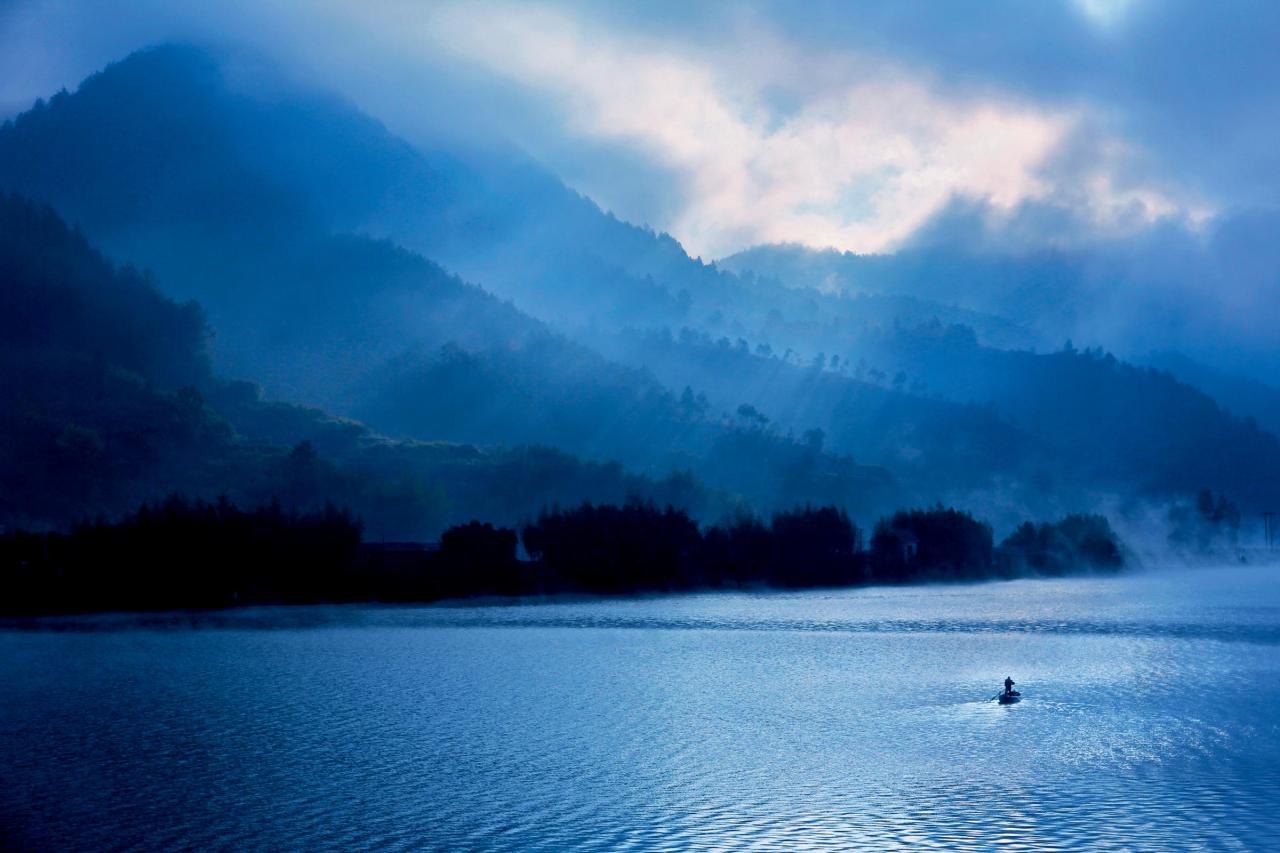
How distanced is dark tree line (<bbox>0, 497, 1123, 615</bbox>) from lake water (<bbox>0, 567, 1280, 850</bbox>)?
20000 mm

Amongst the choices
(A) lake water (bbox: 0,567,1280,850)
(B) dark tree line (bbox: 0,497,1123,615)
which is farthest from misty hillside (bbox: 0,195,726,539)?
(A) lake water (bbox: 0,567,1280,850)

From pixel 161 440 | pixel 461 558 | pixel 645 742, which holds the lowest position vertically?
pixel 645 742

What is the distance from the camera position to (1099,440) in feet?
645

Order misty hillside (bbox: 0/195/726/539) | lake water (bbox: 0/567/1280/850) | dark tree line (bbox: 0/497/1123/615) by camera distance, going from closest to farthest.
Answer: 1. lake water (bbox: 0/567/1280/850)
2. dark tree line (bbox: 0/497/1123/615)
3. misty hillside (bbox: 0/195/726/539)

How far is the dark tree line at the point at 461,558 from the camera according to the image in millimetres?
64500

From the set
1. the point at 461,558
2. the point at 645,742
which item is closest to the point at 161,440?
the point at 461,558

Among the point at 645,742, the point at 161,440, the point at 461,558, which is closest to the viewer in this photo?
the point at 645,742

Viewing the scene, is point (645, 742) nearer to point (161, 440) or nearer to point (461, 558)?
point (461, 558)

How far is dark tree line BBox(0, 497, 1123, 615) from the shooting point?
64.5m

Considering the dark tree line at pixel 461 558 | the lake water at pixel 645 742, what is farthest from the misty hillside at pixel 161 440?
the lake water at pixel 645 742

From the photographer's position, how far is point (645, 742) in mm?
23359

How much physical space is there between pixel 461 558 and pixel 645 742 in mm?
52261

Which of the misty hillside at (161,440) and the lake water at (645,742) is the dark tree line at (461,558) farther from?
the misty hillside at (161,440)

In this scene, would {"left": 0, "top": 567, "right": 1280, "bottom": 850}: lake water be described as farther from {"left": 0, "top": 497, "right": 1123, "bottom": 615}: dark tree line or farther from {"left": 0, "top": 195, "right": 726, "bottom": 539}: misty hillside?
{"left": 0, "top": 195, "right": 726, "bottom": 539}: misty hillside
